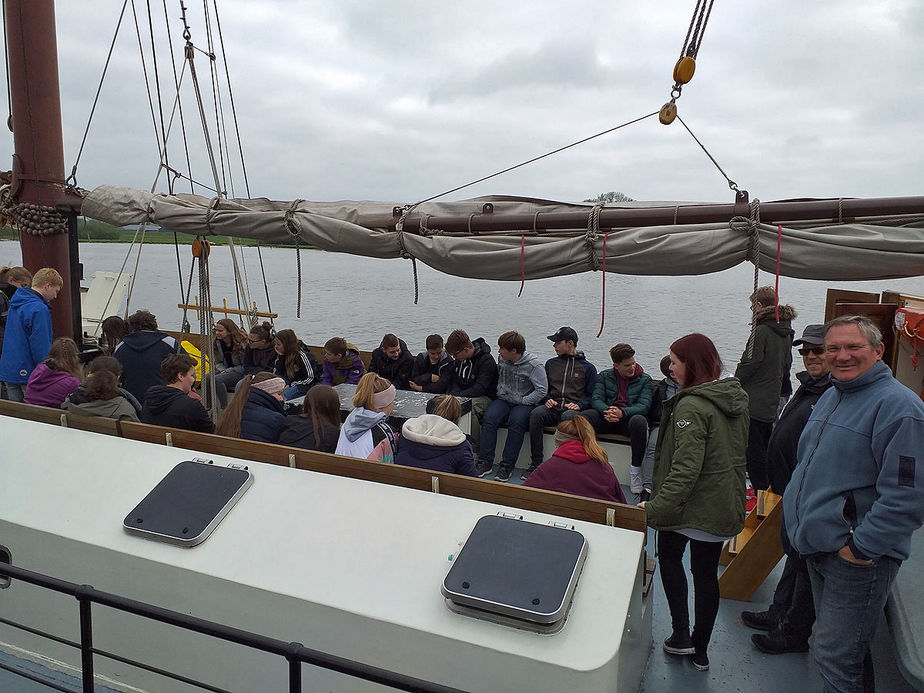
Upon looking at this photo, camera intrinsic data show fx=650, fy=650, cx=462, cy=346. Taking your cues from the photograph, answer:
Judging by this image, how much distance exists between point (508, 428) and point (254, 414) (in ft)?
6.44

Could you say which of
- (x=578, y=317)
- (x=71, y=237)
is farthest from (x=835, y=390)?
(x=578, y=317)

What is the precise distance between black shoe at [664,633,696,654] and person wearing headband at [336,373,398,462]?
1.31m

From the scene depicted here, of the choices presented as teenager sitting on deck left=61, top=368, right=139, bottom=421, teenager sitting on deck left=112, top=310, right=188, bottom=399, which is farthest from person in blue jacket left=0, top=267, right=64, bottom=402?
teenager sitting on deck left=61, top=368, right=139, bottom=421

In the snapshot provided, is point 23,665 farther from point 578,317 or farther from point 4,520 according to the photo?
point 578,317

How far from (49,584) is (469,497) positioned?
123cm

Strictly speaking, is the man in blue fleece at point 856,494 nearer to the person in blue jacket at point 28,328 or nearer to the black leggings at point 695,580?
the black leggings at point 695,580

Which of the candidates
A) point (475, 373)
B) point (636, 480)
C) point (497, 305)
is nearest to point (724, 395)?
point (636, 480)

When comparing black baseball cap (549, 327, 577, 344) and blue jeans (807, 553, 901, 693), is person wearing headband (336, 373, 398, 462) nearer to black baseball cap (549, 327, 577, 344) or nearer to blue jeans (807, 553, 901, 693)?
blue jeans (807, 553, 901, 693)

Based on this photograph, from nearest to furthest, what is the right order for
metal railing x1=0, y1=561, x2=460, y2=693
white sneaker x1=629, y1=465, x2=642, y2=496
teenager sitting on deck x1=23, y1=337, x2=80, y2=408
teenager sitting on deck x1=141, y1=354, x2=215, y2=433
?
metal railing x1=0, y1=561, x2=460, y2=693
teenager sitting on deck x1=141, y1=354, x2=215, y2=433
teenager sitting on deck x1=23, y1=337, x2=80, y2=408
white sneaker x1=629, y1=465, x2=642, y2=496

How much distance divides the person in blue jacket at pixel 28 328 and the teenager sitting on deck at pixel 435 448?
102 inches

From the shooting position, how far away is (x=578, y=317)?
15258mm

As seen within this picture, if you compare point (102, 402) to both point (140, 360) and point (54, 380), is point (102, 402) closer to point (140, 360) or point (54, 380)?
point (54, 380)

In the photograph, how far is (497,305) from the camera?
52.6 feet

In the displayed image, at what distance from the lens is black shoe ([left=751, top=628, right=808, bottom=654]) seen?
2.44 m
